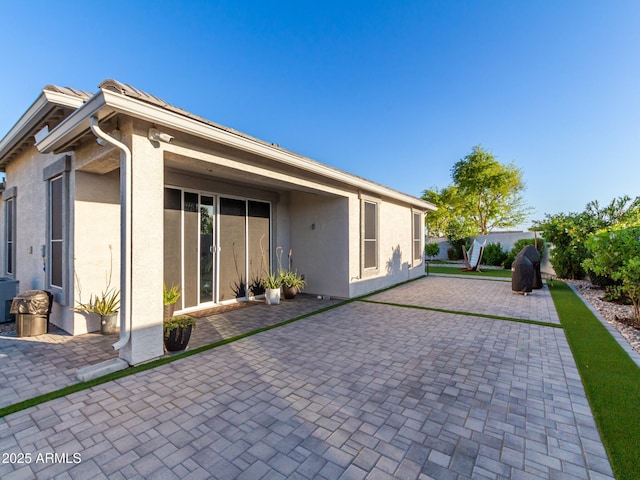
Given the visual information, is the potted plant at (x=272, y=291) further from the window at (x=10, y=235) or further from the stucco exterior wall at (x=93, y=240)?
the window at (x=10, y=235)

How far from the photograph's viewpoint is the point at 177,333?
160 inches

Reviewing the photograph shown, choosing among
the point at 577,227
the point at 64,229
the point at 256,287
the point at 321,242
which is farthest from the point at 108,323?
the point at 577,227

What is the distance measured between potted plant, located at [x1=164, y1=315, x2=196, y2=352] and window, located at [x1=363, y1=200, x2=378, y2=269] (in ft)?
18.7

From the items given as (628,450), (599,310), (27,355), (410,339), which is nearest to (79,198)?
(27,355)

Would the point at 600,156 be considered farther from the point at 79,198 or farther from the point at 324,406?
the point at 79,198

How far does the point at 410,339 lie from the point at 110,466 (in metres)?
4.11

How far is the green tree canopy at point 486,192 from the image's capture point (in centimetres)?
2600

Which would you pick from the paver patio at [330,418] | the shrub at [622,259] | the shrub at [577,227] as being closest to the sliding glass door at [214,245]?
the paver patio at [330,418]

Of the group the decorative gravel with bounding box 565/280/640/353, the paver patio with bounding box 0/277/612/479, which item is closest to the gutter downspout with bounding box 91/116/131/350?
the paver patio with bounding box 0/277/612/479

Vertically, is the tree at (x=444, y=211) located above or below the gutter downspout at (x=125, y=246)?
above

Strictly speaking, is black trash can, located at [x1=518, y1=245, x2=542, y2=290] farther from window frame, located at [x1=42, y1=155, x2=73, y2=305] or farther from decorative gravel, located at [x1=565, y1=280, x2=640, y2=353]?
window frame, located at [x1=42, y1=155, x2=73, y2=305]

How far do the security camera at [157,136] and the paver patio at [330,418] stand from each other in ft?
9.97

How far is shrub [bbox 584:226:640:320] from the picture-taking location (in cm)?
541

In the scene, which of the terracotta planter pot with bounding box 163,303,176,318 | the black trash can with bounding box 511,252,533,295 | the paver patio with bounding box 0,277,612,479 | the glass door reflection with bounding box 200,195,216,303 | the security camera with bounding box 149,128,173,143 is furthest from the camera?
the black trash can with bounding box 511,252,533,295
